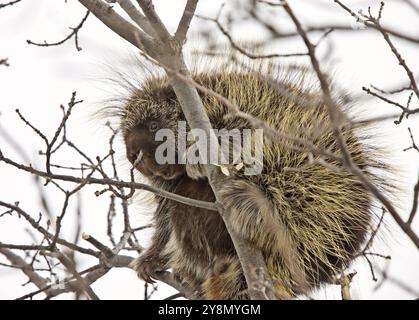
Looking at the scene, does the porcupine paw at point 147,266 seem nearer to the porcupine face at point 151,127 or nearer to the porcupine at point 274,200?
the porcupine at point 274,200

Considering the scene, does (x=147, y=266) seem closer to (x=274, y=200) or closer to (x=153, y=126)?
(x=153, y=126)

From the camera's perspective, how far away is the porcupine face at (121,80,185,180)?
3463 mm

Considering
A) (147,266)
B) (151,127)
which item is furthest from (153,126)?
(147,266)

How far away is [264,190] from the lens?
3.20 m

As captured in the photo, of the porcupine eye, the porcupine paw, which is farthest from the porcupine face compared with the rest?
the porcupine paw

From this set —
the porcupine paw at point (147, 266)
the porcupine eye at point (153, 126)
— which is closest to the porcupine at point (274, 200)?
the porcupine eye at point (153, 126)

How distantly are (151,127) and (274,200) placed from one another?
2.72ft

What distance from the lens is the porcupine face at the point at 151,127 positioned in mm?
3463
